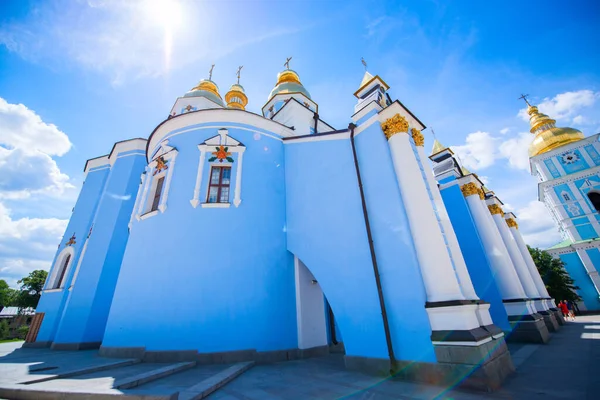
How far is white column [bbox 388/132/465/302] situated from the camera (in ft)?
18.3

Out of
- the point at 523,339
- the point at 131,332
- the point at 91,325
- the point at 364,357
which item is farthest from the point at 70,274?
the point at 523,339

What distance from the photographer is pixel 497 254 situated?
11367 millimetres

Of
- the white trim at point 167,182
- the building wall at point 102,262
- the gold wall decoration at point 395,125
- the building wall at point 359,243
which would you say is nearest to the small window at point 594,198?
the gold wall decoration at point 395,125

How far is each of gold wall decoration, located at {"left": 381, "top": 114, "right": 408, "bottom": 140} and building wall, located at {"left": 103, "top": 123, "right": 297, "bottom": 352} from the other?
178 inches

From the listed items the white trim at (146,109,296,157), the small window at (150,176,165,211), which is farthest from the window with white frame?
the white trim at (146,109,296,157)

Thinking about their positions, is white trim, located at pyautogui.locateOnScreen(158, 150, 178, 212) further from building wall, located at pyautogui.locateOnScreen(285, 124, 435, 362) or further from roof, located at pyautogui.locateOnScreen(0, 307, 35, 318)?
roof, located at pyautogui.locateOnScreen(0, 307, 35, 318)

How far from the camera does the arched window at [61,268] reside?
12348mm

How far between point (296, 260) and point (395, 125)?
18.2 ft

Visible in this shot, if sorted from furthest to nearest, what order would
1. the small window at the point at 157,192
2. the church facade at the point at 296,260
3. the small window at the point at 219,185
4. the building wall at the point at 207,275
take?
the small window at the point at 157,192
the small window at the point at 219,185
the building wall at the point at 207,275
the church facade at the point at 296,260

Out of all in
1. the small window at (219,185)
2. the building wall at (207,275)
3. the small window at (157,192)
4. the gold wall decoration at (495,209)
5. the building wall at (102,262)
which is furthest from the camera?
the gold wall decoration at (495,209)

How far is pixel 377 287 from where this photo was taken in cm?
648

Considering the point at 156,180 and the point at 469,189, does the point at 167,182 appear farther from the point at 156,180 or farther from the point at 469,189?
the point at 469,189

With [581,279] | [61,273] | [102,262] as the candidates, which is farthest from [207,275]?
[581,279]

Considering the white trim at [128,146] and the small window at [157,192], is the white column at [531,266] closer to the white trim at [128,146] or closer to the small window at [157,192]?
the small window at [157,192]
